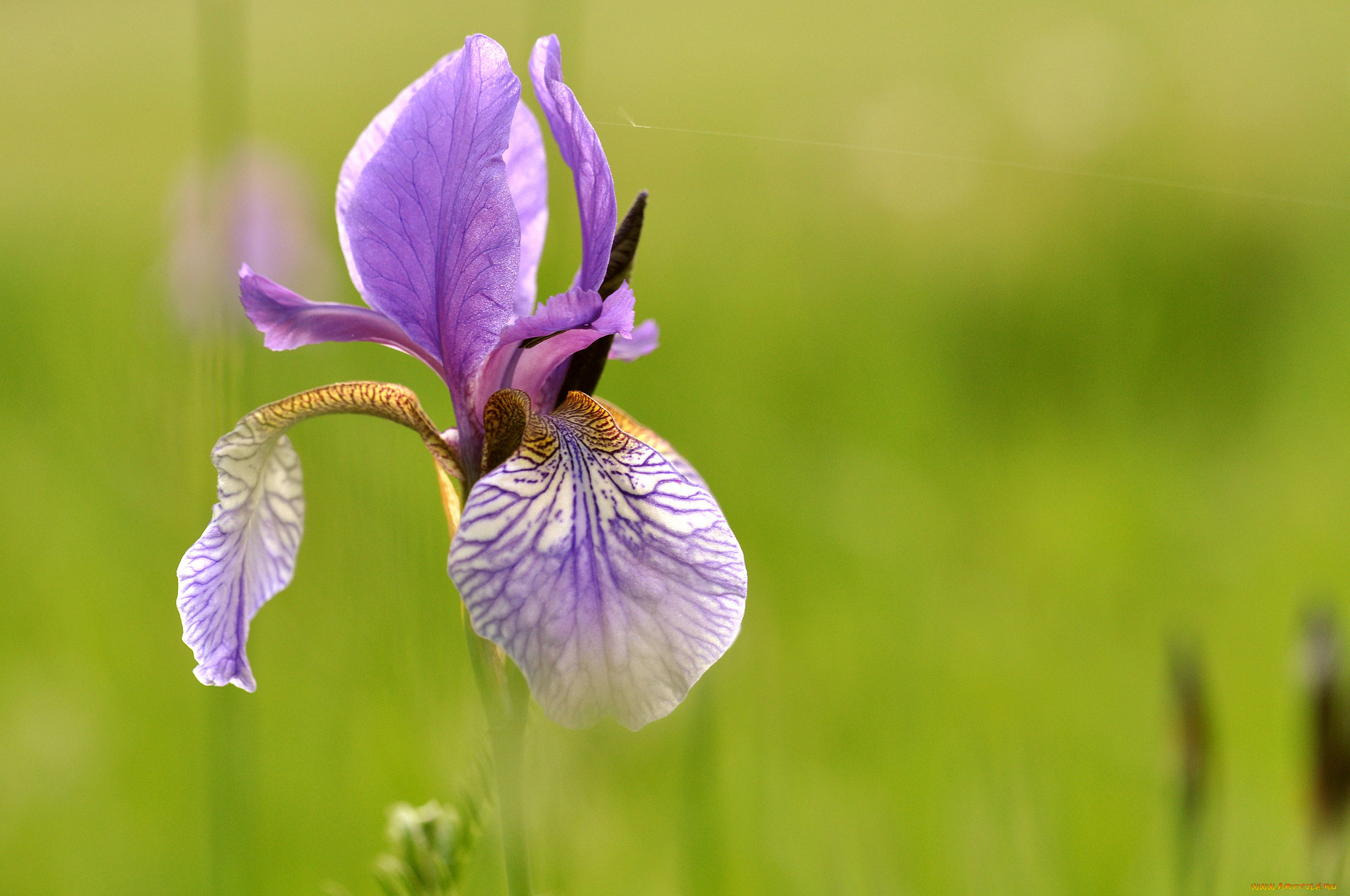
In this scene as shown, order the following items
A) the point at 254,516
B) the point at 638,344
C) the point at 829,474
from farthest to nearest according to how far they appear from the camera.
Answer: the point at 829,474 < the point at 638,344 < the point at 254,516

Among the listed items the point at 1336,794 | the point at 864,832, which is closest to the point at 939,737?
Answer: the point at 864,832

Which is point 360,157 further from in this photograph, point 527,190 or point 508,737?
point 508,737

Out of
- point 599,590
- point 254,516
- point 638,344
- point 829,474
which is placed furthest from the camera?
point 829,474

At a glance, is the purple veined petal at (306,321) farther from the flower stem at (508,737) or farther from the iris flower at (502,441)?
the flower stem at (508,737)

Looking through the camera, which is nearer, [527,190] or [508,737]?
A: [508,737]

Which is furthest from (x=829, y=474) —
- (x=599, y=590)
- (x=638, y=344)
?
(x=599, y=590)

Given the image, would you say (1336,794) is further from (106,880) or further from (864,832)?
(106,880)
